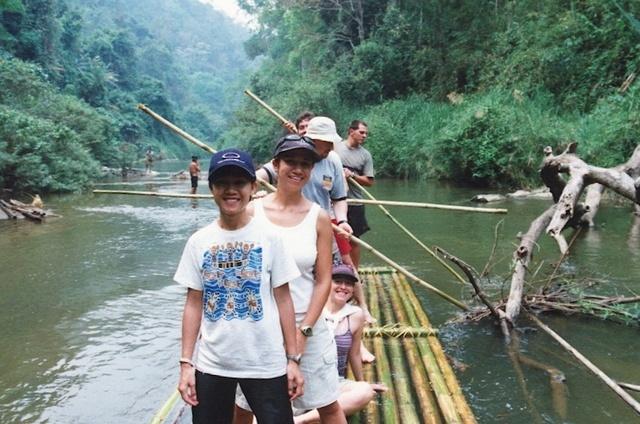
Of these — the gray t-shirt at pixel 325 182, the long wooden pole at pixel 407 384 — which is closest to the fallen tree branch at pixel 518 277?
the long wooden pole at pixel 407 384

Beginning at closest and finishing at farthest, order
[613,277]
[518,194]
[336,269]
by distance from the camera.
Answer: [336,269] < [613,277] < [518,194]

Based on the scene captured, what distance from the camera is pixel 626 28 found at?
1229 cm

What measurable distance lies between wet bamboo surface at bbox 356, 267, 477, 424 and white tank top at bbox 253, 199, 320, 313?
90 centimetres

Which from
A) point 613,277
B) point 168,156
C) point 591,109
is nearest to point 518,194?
point 591,109

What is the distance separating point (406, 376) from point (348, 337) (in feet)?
1.90

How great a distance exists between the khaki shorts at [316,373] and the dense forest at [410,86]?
1828 millimetres

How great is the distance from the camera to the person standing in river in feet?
5.49

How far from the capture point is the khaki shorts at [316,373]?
184 centimetres

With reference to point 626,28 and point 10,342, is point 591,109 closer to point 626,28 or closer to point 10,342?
point 626,28

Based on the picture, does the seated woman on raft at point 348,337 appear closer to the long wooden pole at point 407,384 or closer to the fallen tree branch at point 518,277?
the long wooden pole at point 407,384

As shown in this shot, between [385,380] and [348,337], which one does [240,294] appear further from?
[385,380]

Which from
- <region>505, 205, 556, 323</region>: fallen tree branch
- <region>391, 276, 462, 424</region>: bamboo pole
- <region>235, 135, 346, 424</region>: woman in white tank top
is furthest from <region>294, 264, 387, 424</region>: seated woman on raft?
<region>505, 205, 556, 323</region>: fallen tree branch

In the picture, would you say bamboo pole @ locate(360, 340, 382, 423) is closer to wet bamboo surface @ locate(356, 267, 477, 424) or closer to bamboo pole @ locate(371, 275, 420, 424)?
wet bamboo surface @ locate(356, 267, 477, 424)

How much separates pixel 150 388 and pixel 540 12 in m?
16.3
